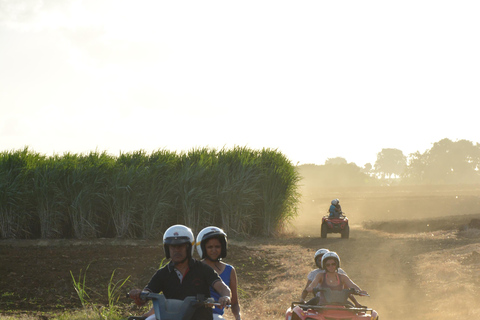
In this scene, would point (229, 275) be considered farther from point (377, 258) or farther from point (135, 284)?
point (377, 258)

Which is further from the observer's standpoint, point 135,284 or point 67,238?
point 67,238

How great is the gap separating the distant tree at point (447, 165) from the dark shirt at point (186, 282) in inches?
5257

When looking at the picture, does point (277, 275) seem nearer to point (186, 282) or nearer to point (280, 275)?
point (280, 275)

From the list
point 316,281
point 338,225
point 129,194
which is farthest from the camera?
point 338,225

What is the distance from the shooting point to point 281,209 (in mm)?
25781

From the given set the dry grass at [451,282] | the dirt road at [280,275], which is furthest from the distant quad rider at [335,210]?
the dry grass at [451,282]

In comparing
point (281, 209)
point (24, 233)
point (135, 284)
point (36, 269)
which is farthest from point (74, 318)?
point (281, 209)

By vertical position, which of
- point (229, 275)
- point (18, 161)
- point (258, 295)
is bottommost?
point (258, 295)

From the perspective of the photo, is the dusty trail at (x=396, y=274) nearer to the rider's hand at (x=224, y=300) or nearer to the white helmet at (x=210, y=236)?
the white helmet at (x=210, y=236)

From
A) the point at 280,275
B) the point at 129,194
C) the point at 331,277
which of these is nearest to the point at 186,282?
the point at 331,277

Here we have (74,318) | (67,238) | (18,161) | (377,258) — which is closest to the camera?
(74,318)

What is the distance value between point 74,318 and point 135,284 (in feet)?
11.8

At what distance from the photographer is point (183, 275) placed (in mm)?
4598

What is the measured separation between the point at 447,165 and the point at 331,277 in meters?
135
